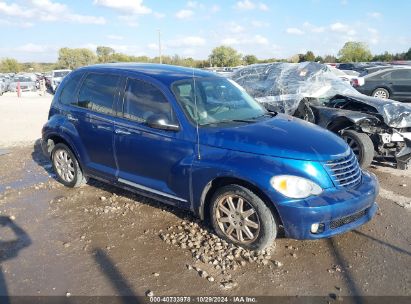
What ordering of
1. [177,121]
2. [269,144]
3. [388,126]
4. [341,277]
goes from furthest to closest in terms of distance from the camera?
1. [388,126]
2. [177,121]
3. [269,144]
4. [341,277]

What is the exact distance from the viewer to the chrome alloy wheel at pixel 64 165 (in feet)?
19.1

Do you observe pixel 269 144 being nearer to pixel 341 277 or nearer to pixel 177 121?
pixel 177 121

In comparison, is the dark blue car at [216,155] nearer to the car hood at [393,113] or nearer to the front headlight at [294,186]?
the front headlight at [294,186]

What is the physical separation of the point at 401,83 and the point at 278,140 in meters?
14.1

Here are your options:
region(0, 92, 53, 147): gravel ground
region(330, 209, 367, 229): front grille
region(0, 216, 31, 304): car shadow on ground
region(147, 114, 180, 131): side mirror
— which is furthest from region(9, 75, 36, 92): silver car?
region(330, 209, 367, 229): front grille

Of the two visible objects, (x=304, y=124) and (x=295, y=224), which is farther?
(x=304, y=124)

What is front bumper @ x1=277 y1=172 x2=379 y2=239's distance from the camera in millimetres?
3482

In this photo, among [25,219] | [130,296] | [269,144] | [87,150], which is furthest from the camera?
[87,150]

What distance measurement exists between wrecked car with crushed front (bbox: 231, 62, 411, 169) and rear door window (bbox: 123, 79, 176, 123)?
→ 11.8 feet

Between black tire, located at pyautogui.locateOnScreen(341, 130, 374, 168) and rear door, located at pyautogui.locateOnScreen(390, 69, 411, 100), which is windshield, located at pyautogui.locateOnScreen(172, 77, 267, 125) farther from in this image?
rear door, located at pyautogui.locateOnScreen(390, 69, 411, 100)

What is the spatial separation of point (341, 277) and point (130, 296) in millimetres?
1866

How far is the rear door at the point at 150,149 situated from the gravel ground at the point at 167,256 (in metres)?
0.48

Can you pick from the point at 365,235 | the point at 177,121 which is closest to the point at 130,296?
the point at 177,121

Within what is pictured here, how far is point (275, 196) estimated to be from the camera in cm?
354
